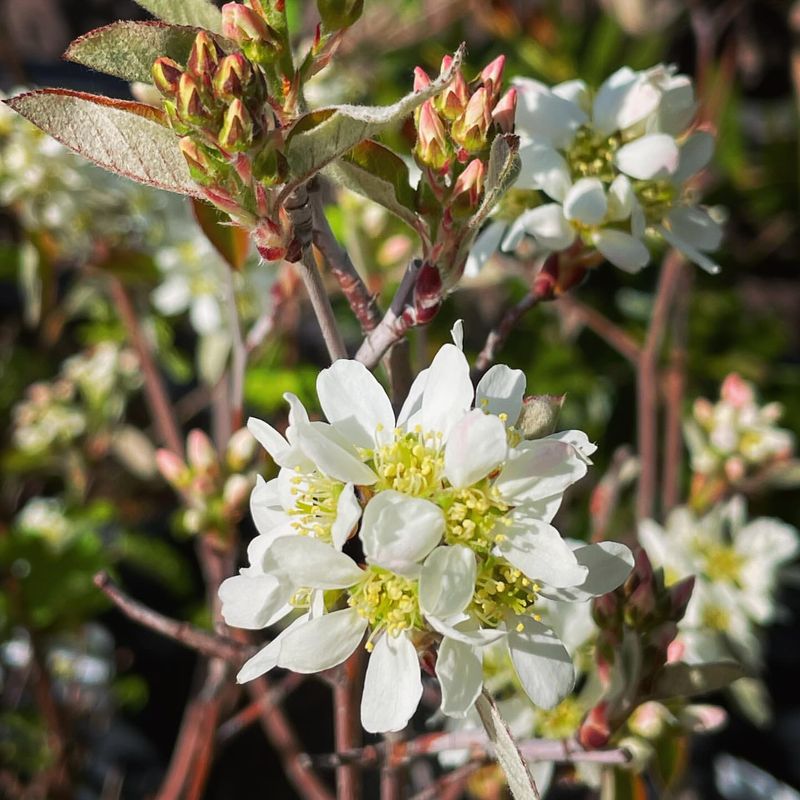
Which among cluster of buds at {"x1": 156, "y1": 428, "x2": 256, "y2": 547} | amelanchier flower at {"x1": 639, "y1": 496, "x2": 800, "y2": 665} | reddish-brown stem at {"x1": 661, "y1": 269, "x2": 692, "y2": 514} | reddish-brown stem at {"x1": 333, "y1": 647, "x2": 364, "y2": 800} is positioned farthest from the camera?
reddish-brown stem at {"x1": 661, "y1": 269, "x2": 692, "y2": 514}

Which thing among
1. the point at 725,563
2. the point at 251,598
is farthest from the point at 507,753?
the point at 725,563

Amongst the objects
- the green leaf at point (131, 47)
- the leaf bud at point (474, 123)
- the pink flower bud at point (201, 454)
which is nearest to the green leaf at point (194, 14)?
the green leaf at point (131, 47)

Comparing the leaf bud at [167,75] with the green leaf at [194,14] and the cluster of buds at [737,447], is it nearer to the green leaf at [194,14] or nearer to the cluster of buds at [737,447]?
the green leaf at [194,14]

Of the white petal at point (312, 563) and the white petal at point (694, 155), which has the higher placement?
the white petal at point (694, 155)

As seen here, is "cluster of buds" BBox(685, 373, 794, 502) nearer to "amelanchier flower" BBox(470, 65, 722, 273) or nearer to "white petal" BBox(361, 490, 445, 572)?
"amelanchier flower" BBox(470, 65, 722, 273)

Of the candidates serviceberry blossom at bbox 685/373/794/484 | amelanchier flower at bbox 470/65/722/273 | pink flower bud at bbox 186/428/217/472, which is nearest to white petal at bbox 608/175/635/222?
amelanchier flower at bbox 470/65/722/273

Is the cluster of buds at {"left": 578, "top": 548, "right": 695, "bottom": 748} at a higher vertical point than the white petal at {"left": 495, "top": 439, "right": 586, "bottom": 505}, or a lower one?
lower
